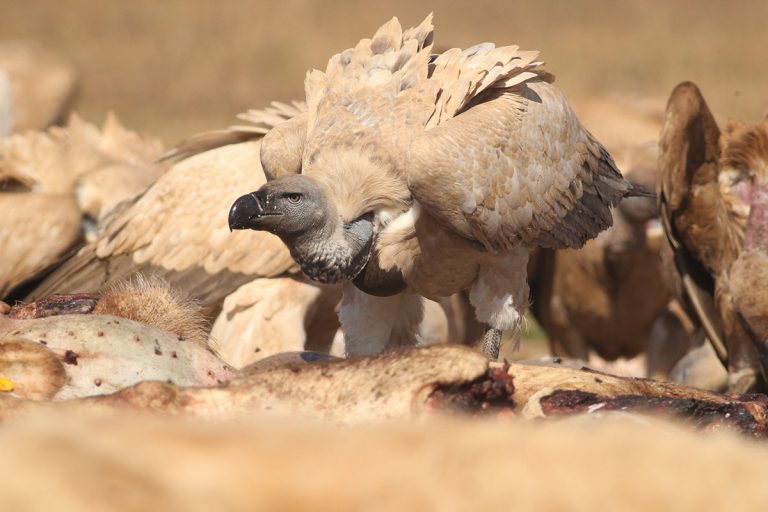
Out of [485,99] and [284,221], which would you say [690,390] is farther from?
[485,99]

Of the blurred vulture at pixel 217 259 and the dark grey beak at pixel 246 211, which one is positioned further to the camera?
the blurred vulture at pixel 217 259

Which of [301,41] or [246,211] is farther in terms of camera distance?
[301,41]

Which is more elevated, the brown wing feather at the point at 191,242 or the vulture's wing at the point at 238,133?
the vulture's wing at the point at 238,133

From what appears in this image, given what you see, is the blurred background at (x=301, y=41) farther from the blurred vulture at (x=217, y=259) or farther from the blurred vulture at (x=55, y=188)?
the blurred vulture at (x=217, y=259)

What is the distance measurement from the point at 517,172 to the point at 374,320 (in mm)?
915

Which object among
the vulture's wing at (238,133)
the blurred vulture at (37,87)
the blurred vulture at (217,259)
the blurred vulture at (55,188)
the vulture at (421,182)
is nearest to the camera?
the vulture at (421,182)

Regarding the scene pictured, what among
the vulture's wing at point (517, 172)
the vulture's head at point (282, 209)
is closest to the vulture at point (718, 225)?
the vulture's wing at point (517, 172)

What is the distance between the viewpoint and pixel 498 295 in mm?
5672

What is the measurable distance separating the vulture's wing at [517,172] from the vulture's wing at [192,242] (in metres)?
1.82

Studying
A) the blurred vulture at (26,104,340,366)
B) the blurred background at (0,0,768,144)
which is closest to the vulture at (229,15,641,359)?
the blurred vulture at (26,104,340,366)

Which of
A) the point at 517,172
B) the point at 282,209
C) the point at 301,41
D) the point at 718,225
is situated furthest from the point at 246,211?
the point at 301,41

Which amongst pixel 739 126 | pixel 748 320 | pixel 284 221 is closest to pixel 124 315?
pixel 284 221

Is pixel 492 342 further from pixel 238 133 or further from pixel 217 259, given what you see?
pixel 238 133

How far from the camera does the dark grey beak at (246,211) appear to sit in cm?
470
